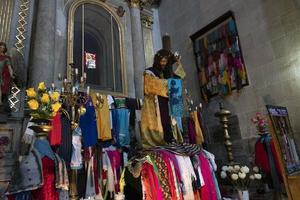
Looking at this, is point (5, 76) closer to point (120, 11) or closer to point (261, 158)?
point (120, 11)

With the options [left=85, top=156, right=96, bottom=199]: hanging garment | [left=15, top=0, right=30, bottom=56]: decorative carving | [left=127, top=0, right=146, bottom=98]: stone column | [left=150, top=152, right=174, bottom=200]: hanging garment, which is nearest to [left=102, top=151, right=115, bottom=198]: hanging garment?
[left=85, top=156, right=96, bottom=199]: hanging garment

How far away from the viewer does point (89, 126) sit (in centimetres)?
411

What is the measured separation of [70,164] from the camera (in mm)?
3553

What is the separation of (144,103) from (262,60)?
2753 millimetres

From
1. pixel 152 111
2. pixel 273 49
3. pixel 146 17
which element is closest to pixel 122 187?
pixel 152 111

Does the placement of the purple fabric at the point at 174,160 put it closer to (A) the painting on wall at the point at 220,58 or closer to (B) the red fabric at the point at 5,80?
(A) the painting on wall at the point at 220,58

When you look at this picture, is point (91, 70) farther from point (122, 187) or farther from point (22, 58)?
point (122, 187)

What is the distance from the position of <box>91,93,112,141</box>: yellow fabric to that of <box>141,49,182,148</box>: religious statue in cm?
64

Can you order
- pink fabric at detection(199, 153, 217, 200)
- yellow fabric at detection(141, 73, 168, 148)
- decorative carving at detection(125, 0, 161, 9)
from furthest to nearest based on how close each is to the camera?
decorative carving at detection(125, 0, 161, 9) → yellow fabric at detection(141, 73, 168, 148) → pink fabric at detection(199, 153, 217, 200)

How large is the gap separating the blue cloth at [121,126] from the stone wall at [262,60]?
2456 millimetres

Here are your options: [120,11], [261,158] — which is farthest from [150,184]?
[120,11]

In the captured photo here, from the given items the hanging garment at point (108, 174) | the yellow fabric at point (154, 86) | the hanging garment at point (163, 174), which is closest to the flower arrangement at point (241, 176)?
the hanging garment at point (163, 174)

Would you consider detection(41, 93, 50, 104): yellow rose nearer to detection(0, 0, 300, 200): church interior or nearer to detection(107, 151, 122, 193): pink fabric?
detection(0, 0, 300, 200): church interior

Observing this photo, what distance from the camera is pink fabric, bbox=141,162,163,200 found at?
288 centimetres
